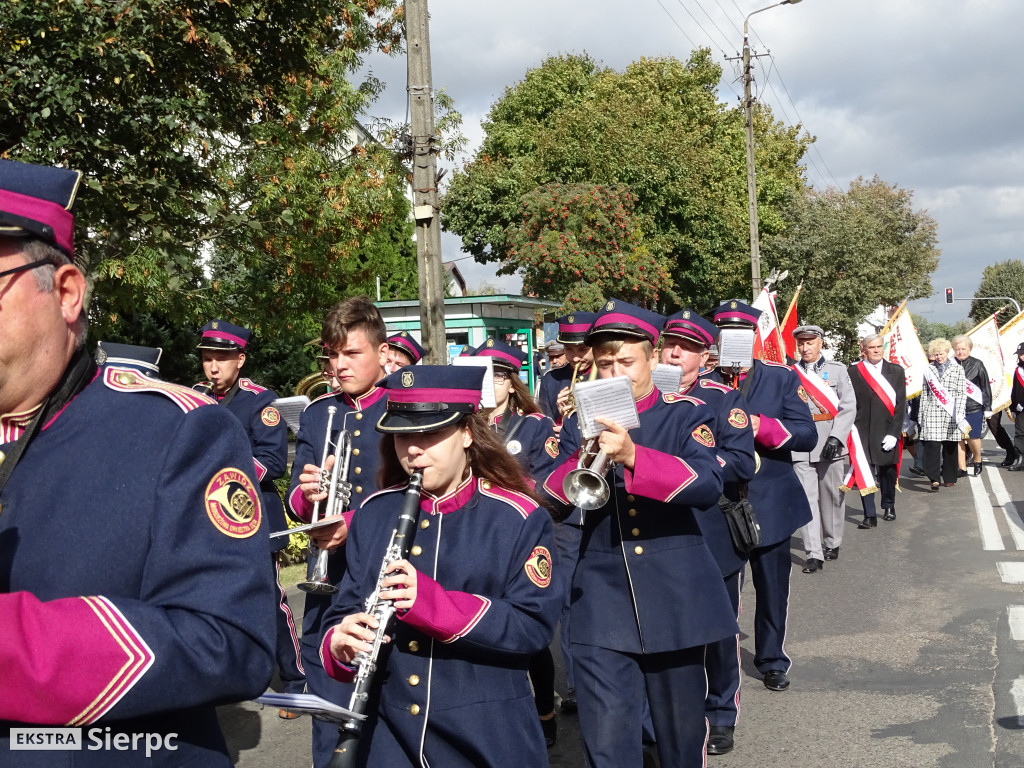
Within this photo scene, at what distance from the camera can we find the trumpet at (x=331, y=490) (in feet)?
14.8

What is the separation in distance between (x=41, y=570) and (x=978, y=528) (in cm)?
1237

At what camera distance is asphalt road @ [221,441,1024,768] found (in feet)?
18.4

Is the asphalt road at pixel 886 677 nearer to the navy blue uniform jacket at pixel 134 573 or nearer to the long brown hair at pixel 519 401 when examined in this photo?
the long brown hair at pixel 519 401

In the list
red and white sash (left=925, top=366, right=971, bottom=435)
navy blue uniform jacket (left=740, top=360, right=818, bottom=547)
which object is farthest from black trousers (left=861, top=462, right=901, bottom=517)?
navy blue uniform jacket (left=740, top=360, right=818, bottom=547)

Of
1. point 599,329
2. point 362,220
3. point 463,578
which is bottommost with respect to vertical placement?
point 463,578

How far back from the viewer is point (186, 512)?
67.3 inches

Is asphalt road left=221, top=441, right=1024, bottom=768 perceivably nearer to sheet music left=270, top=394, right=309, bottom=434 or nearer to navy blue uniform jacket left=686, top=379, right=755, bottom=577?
navy blue uniform jacket left=686, top=379, right=755, bottom=577

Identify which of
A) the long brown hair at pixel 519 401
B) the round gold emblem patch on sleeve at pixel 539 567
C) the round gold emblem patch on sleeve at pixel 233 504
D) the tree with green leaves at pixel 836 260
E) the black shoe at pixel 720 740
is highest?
the tree with green leaves at pixel 836 260

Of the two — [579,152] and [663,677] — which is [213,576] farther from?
[579,152]

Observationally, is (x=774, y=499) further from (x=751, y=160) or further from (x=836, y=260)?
(x=836, y=260)

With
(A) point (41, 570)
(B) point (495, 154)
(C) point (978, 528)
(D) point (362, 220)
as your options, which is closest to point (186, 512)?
(A) point (41, 570)

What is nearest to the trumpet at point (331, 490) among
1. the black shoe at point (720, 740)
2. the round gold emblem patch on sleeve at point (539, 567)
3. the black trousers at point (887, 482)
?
the round gold emblem patch on sleeve at point (539, 567)

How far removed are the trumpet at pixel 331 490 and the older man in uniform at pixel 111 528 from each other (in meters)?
2.68

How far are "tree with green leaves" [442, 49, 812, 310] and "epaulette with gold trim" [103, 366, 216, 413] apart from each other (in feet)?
90.4
